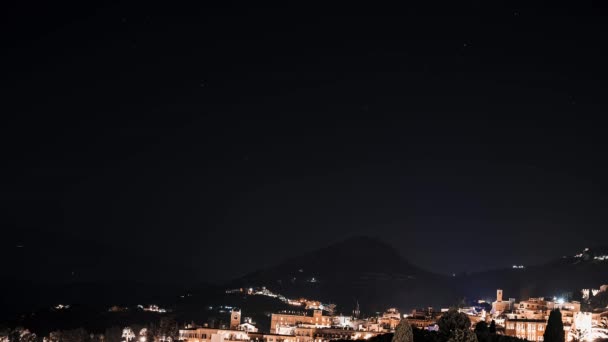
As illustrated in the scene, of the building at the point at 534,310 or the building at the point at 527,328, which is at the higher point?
the building at the point at 534,310

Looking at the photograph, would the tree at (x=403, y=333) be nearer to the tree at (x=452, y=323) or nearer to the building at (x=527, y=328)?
the tree at (x=452, y=323)

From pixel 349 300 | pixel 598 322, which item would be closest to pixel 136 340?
pixel 598 322

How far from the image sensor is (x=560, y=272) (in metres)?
119

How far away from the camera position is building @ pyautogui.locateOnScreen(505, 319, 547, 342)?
55.8 m

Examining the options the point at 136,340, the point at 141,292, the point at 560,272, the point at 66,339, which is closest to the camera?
the point at 66,339

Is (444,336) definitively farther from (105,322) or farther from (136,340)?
(105,322)

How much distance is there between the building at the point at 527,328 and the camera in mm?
55812

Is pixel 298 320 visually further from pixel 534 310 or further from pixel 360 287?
pixel 360 287

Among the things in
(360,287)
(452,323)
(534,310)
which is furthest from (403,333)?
(360,287)

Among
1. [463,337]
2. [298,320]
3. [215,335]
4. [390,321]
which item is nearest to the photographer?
[463,337]

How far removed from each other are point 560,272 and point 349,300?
48492mm

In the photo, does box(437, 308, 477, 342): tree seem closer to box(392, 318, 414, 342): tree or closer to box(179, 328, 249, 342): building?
box(392, 318, 414, 342): tree

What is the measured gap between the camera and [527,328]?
56.6 meters

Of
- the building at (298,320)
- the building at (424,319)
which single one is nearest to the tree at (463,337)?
the building at (424,319)
